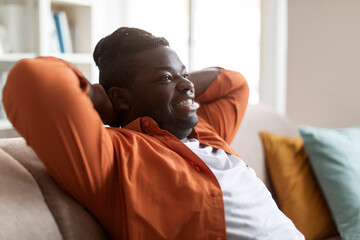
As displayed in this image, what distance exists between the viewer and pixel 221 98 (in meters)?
1.69

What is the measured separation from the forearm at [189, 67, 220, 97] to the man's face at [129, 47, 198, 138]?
0.35 meters

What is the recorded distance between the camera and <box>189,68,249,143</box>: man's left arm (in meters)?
1.61

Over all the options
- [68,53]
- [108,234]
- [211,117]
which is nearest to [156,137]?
[108,234]

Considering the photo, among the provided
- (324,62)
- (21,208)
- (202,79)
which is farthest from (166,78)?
(324,62)

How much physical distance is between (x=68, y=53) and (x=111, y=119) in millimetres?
2261

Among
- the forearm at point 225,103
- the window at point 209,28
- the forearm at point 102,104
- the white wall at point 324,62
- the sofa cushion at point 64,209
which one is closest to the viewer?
the sofa cushion at point 64,209

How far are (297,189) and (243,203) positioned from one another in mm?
770

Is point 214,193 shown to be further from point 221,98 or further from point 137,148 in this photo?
point 221,98

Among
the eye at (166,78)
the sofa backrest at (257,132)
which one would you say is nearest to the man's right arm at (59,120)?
the eye at (166,78)

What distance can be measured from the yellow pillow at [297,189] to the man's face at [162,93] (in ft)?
2.46

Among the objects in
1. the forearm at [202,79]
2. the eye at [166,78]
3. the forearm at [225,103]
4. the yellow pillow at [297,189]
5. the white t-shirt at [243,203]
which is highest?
the eye at [166,78]

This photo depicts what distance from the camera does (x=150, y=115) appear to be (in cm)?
125

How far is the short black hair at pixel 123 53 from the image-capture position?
1.25 m

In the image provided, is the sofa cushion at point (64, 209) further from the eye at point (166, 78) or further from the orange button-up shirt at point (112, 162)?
the eye at point (166, 78)
